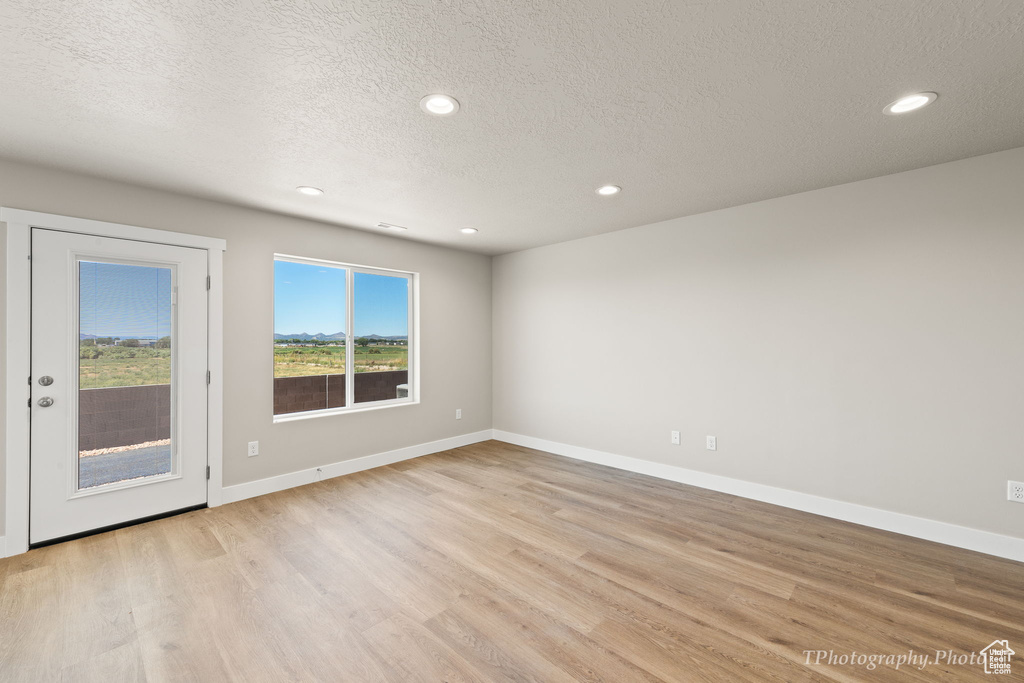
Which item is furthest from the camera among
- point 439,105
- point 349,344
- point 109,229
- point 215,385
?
point 349,344

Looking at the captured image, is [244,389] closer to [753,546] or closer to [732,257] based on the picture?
[753,546]

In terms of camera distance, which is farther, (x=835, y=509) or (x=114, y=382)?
(x=835, y=509)

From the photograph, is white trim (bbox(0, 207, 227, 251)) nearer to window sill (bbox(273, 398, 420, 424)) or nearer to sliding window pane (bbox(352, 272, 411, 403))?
sliding window pane (bbox(352, 272, 411, 403))

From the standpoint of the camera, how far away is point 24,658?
5.68 feet

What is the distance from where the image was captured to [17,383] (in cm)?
259

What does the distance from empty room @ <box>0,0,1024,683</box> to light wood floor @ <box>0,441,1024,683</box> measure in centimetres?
2

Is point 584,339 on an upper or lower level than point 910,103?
lower

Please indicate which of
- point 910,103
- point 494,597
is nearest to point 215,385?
point 494,597

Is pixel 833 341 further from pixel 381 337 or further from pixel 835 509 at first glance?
pixel 381 337

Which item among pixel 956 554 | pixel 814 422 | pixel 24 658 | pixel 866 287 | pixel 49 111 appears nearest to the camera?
pixel 24 658

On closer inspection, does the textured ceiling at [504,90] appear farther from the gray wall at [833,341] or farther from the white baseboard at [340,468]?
the white baseboard at [340,468]

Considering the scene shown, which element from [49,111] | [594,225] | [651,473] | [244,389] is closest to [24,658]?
[244,389]

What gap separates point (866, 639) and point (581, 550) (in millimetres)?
1385

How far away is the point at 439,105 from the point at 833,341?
3221mm
